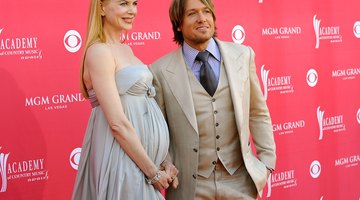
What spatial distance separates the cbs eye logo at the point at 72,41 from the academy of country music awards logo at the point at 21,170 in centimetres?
67

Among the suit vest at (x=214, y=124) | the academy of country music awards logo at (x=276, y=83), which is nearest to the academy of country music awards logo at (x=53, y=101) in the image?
the suit vest at (x=214, y=124)

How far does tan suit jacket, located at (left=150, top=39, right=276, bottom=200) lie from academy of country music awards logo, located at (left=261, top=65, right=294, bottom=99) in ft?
5.09

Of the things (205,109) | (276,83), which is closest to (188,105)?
(205,109)

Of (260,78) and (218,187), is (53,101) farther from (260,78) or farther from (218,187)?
(260,78)

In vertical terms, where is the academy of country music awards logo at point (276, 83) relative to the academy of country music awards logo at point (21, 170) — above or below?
above

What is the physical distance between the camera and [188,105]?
295cm

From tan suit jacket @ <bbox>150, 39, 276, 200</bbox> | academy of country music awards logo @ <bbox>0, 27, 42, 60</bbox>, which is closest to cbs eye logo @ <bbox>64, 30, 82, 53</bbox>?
academy of country music awards logo @ <bbox>0, 27, 42, 60</bbox>

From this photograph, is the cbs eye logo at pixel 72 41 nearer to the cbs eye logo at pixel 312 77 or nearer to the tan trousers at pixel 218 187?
the tan trousers at pixel 218 187

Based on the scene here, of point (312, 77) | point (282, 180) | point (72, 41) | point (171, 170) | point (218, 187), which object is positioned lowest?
point (282, 180)

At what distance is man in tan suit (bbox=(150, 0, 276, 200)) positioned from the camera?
298 cm

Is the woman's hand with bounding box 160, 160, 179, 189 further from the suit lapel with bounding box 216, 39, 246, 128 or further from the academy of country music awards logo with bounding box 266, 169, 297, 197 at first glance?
the academy of country music awards logo with bounding box 266, 169, 297, 197

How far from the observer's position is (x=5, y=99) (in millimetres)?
3537

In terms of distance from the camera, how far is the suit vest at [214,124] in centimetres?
298

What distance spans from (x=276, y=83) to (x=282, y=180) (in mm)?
746
